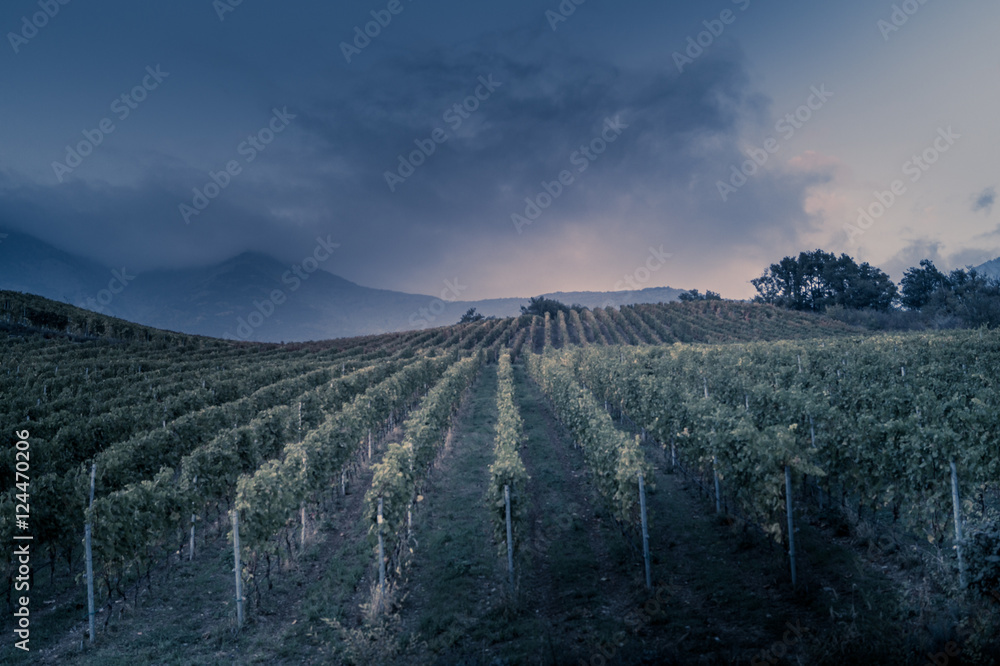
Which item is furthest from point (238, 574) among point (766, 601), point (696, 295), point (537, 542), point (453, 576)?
point (696, 295)

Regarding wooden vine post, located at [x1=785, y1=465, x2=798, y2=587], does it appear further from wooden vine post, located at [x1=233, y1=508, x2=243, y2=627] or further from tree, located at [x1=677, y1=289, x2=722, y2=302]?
tree, located at [x1=677, y1=289, x2=722, y2=302]

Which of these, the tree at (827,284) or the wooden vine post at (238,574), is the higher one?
the tree at (827,284)

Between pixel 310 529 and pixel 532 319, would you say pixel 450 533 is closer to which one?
pixel 310 529

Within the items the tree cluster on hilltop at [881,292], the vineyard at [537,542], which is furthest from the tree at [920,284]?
the vineyard at [537,542]

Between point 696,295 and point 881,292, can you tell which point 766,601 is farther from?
point 696,295

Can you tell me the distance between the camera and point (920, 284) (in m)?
77.0

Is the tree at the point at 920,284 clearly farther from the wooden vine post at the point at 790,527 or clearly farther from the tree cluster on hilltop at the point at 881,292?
the wooden vine post at the point at 790,527

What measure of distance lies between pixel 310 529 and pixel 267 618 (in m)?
3.72

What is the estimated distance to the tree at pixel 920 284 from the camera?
75875 millimetres

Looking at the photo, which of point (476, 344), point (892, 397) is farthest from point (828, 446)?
point (476, 344)

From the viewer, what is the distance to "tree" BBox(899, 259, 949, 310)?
75.9m

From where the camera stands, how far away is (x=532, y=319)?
78938 mm

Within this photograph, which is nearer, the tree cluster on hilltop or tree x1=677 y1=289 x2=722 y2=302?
the tree cluster on hilltop

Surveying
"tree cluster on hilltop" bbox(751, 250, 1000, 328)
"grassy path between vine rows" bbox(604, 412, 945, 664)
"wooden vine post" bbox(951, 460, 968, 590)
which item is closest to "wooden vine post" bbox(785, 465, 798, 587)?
"grassy path between vine rows" bbox(604, 412, 945, 664)
